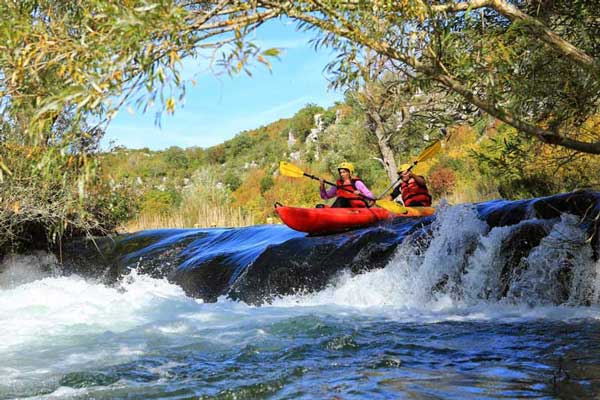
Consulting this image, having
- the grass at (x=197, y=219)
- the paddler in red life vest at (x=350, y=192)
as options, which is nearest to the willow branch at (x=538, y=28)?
the paddler in red life vest at (x=350, y=192)

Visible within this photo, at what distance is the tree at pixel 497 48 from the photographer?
14.6 ft

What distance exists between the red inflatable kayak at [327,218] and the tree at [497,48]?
166 inches

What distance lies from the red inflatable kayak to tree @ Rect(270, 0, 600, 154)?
420cm

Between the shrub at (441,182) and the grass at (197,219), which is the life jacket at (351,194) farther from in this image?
the shrub at (441,182)

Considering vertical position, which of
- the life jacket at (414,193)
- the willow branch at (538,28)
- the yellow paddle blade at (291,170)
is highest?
the willow branch at (538,28)

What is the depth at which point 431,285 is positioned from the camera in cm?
733

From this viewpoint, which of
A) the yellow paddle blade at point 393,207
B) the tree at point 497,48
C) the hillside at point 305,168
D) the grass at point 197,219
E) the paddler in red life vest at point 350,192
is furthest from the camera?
the grass at point 197,219

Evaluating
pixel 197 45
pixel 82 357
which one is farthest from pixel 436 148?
pixel 197 45

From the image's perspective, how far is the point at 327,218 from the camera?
9.48m

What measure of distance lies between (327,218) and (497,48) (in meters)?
4.88

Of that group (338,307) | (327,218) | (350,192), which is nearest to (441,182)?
(350,192)

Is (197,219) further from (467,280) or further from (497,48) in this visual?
(497,48)

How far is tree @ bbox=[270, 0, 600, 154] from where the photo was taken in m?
4.45

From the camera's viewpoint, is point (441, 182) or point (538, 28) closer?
point (538, 28)
